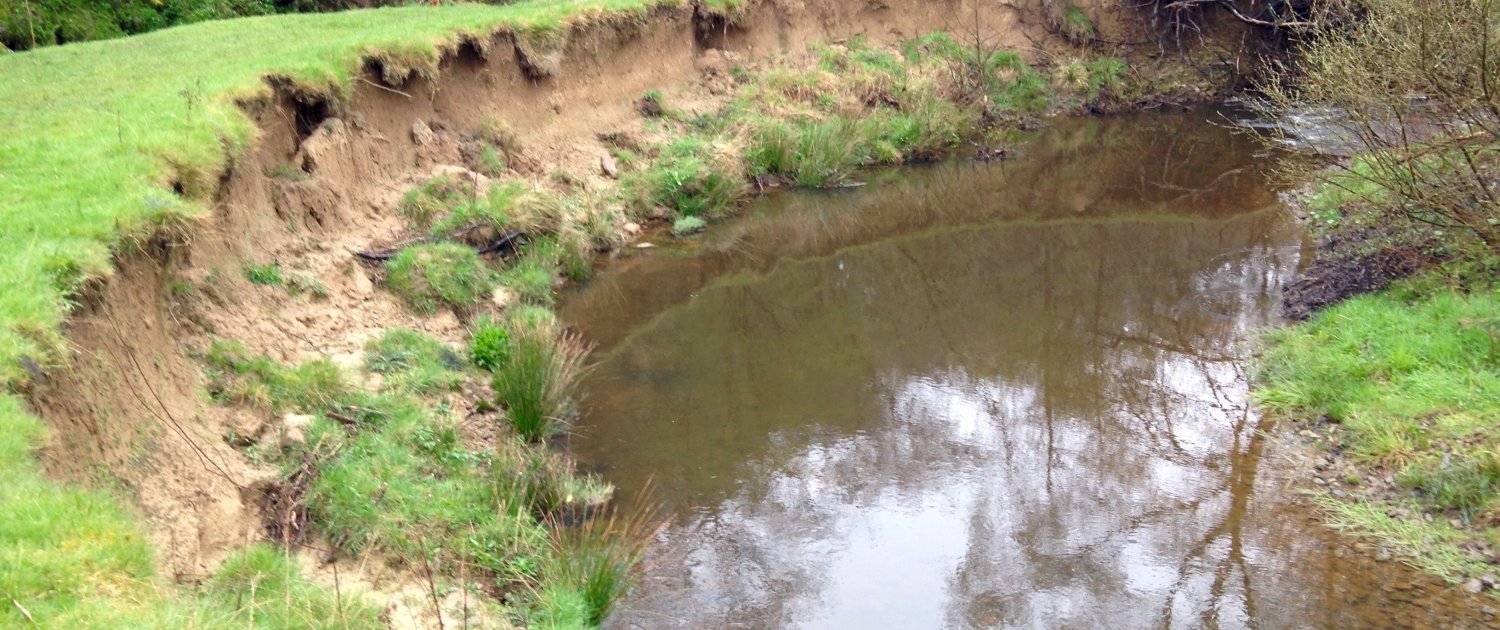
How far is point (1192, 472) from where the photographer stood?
8.12m

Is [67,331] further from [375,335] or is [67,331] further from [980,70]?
[980,70]

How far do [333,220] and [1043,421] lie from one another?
6654 millimetres

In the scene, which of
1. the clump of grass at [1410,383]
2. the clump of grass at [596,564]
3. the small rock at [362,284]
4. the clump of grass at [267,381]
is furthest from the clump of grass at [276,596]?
the clump of grass at [1410,383]

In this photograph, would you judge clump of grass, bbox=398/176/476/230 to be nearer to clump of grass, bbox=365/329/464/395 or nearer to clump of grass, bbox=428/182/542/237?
clump of grass, bbox=428/182/542/237

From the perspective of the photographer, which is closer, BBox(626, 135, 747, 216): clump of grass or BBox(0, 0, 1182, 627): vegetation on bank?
BBox(0, 0, 1182, 627): vegetation on bank

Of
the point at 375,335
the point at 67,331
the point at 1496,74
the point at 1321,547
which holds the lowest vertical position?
the point at 1321,547

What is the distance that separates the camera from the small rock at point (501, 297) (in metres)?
10.6

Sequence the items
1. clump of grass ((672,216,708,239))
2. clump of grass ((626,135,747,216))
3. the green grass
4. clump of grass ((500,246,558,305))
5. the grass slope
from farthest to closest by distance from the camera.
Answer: clump of grass ((626,135,747,216)), clump of grass ((672,216,708,239)), clump of grass ((500,246,558,305)), the green grass, the grass slope

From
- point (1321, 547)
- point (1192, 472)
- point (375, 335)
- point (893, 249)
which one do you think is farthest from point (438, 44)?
point (1321, 547)

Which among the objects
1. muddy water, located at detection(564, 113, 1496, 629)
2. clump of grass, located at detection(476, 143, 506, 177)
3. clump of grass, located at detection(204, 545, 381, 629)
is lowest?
muddy water, located at detection(564, 113, 1496, 629)

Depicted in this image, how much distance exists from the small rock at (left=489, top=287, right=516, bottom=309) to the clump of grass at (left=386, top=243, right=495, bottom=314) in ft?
0.20

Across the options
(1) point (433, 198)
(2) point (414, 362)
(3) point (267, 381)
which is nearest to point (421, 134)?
(1) point (433, 198)

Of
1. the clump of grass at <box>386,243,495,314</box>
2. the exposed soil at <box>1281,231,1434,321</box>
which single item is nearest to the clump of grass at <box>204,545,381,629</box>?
the clump of grass at <box>386,243,495,314</box>

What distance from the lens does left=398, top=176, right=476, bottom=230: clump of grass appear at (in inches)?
451
